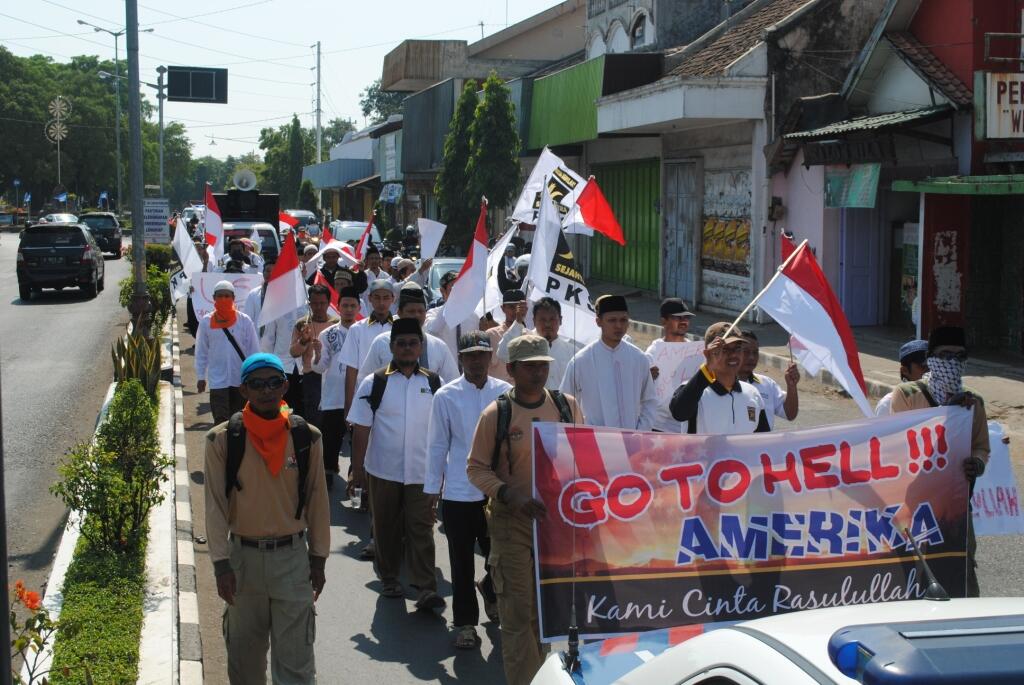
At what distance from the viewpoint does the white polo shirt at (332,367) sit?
10.2m

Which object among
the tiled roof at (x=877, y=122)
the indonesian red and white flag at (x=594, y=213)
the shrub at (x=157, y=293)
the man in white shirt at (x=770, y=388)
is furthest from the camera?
the shrub at (x=157, y=293)

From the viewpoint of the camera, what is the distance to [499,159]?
31438mm

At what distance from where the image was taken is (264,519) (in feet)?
17.4

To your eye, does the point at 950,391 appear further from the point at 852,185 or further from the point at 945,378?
the point at 852,185

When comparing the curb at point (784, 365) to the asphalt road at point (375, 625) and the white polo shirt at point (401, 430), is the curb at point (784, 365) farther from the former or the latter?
the white polo shirt at point (401, 430)

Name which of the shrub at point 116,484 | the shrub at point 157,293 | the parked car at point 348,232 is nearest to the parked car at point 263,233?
the shrub at point 157,293

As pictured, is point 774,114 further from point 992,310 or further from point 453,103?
point 453,103

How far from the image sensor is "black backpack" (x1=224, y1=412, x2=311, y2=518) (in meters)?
5.29

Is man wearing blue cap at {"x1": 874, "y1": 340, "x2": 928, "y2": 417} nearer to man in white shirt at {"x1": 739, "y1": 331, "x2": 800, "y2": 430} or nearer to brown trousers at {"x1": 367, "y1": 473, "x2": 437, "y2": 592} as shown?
man in white shirt at {"x1": 739, "y1": 331, "x2": 800, "y2": 430}

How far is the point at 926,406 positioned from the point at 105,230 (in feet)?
150

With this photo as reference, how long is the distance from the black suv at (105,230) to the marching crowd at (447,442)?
40.7 meters

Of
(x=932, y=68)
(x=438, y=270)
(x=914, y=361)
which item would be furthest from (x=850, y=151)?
(x=914, y=361)

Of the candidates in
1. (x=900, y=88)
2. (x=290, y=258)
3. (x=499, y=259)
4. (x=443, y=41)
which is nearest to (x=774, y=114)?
(x=900, y=88)

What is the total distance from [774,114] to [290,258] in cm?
1436
